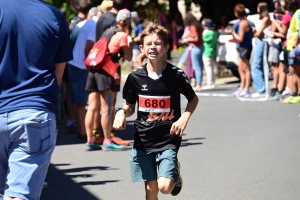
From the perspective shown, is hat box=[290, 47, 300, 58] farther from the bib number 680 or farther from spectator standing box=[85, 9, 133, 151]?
the bib number 680

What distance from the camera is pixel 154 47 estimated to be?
18.1ft

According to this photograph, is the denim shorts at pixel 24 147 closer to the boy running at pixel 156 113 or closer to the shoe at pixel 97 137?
the boy running at pixel 156 113

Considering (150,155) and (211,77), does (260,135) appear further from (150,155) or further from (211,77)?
(211,77)

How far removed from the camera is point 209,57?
17.1 meters

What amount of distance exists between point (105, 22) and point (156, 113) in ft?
13.4

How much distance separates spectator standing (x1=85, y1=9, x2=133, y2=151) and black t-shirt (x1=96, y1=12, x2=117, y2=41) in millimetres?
177

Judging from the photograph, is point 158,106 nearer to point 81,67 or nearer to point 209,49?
point 81,67

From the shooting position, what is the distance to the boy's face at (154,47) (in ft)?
18.1

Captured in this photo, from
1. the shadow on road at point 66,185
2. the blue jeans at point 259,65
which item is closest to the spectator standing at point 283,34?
the blue jeans at point 259,65

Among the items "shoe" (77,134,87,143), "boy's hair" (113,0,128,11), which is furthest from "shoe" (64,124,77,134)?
"boy's hair" (113,0,128,11)

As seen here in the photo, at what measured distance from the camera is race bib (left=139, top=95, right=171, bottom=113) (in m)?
5.57

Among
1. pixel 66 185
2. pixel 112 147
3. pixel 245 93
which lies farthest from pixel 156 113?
pixel 245 93

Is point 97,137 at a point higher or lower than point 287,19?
lower

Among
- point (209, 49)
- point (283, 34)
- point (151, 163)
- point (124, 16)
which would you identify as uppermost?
point (124, 16)
